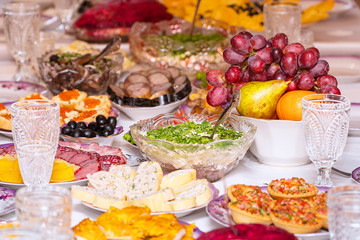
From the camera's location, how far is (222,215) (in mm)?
1171

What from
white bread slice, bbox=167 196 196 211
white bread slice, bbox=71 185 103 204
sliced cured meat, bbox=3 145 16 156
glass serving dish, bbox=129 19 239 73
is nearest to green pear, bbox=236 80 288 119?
white bread slice, bbox=167 196 196 211

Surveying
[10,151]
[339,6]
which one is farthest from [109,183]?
[339,6]

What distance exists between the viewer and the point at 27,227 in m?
0.90

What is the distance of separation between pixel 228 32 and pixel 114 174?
1519mm

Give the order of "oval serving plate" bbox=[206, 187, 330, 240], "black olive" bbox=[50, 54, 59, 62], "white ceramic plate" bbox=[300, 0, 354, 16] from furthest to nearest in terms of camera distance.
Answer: "white ceramic plate" bbox=[300, 0, 354, 16], "black olive" bbox=[50, 54, 59, 62], "oval serving plate" bbox=[206, 187, 330, 240]

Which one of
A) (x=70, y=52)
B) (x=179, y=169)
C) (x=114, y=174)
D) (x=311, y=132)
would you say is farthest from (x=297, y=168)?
(x=70, y=52)

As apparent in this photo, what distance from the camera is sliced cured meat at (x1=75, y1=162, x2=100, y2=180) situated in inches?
53.8

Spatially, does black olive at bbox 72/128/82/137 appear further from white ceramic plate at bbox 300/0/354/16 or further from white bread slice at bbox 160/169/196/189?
white ceramic plate at bbox 300/0/354/16

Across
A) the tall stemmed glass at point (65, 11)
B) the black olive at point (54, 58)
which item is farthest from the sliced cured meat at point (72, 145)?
the tall stemmed glass at point (65, 11)

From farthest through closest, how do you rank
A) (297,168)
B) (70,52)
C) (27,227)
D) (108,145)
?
(70,52) < (108,145) < (297,168) < (27,227)

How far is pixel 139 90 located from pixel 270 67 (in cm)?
60

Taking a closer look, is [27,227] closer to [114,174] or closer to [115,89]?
[114,174]

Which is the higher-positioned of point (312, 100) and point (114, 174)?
point (312, 100)

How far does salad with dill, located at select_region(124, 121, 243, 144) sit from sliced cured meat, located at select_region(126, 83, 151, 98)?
47 centimetres
